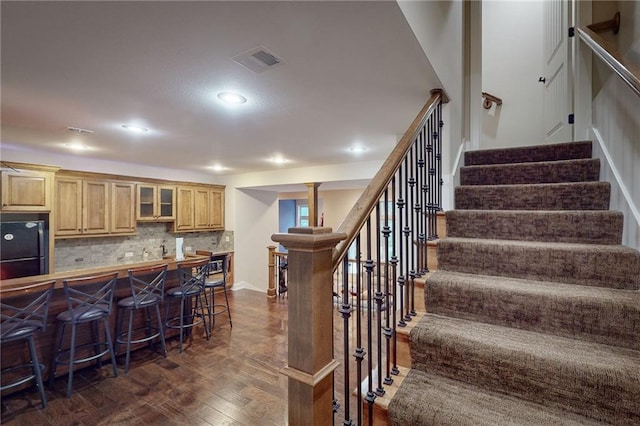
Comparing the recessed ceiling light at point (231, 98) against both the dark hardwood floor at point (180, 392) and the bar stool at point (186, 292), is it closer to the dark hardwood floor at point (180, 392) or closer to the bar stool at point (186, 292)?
the bar stool at point (186, 292)

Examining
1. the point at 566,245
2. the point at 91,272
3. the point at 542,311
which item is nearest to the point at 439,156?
the point at 566,245

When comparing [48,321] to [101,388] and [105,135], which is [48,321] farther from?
[105,135]

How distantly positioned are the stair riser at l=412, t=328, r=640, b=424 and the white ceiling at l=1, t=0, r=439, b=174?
1.49 meters

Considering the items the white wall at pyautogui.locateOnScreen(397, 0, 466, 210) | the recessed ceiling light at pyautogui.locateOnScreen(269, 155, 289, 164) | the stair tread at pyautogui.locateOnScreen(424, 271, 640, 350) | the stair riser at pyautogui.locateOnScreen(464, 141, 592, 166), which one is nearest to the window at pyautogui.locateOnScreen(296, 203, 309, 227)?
the recessed ceiling light at pyautogui.locateOnScreen(269, 155, 289, 164)

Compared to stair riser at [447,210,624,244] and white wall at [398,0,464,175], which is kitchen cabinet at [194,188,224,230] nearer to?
white wall at [398,0,464,175]

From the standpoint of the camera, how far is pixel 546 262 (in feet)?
5.12

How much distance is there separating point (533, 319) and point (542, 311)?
0.05 metres

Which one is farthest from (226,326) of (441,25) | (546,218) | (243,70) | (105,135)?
(441,25)

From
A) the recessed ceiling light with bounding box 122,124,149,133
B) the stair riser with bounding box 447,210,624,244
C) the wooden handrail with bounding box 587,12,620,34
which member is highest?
the wooden handrail with bounding box 587,12,620,34

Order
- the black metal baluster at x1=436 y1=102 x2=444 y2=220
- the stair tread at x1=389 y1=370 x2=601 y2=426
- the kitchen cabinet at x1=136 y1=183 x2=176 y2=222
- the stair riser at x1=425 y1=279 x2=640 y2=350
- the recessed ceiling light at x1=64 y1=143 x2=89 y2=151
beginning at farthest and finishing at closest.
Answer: the kitchen cabinet at x1=136 y1=183 x2=176 y2=222 → the recessed ceiling light at x1=64 y1=143 x2=89 y2=151 → the black metal baluster at x1=436 y1=102 x2=444 y2=220 → the stair riser at x1=425 y1=279 x2=640 y2=350 → the stair tread at x1=389 y1=370 x2=601 y2=426

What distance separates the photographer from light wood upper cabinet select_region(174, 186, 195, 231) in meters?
5.57

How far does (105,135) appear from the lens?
10.2 feet

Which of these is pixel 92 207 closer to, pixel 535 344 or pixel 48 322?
pixel 48 322

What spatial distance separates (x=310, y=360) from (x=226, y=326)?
3.68m
